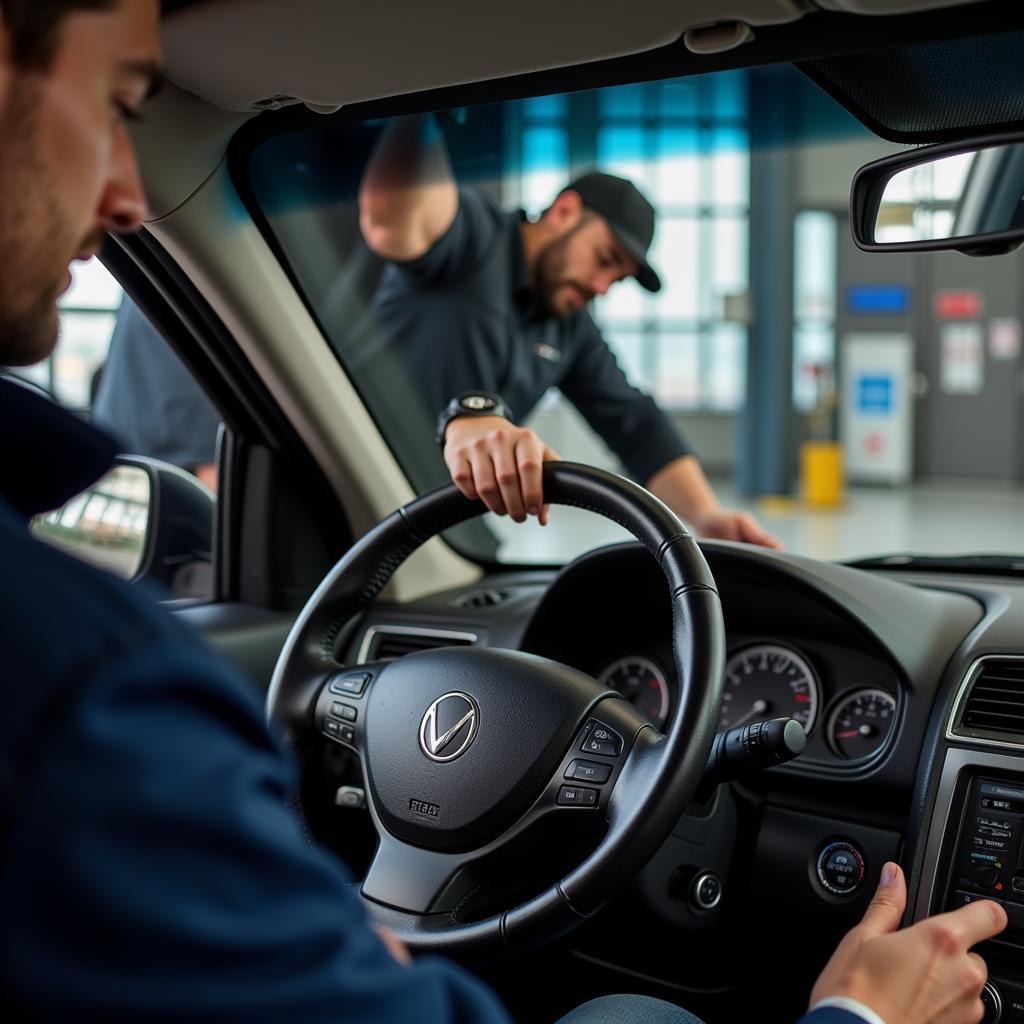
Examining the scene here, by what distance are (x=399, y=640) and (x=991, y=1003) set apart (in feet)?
3.35

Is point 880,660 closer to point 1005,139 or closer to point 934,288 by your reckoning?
point 1005,139

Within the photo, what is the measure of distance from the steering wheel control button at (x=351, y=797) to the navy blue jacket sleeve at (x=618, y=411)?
126cm

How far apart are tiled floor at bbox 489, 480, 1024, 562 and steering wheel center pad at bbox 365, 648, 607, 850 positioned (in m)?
4.14

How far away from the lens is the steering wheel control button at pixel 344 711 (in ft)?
4.56

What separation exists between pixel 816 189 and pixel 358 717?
12.2 meters

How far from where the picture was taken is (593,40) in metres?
1.36

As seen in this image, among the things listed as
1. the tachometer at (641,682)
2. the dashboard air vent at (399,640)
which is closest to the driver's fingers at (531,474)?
the tachometer at (641,682)

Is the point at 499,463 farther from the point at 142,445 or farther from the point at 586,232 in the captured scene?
the point at 142,445

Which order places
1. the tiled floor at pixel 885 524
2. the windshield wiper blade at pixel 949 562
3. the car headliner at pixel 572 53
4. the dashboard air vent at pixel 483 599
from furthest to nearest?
the tiled floor at pixel 885 524, the dashboard air vent at pixel 483 599, the windshield wiper blade at pixel 949 562, the car headliner at pixel 572 53

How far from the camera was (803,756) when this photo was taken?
1.61 meters

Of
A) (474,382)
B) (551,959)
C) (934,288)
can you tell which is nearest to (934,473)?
(934,288)

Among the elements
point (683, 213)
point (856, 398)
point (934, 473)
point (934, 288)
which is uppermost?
point (683, 213)

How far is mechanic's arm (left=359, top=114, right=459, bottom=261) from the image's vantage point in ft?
6.55

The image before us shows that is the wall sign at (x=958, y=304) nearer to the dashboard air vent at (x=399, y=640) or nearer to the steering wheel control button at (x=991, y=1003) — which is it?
the dashboard air vent at (x=399, y=640)
